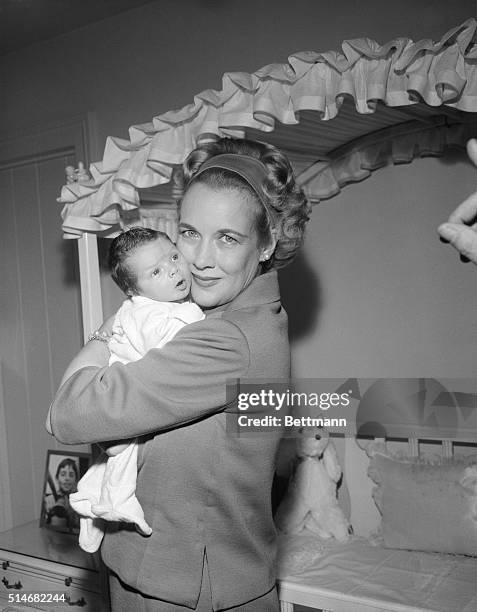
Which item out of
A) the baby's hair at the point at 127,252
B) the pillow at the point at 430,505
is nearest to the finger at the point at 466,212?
the baby's hair at the point at 127,252

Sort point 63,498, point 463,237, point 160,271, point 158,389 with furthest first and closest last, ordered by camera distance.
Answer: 1. point 63,498
2. point 160,271
3. point 158,389
4. point 463,237

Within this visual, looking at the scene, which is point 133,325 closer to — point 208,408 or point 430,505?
point 208,408

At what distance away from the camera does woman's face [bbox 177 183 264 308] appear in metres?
1.37

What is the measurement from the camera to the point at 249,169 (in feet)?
4.59

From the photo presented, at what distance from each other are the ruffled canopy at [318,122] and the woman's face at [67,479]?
1.33 metres

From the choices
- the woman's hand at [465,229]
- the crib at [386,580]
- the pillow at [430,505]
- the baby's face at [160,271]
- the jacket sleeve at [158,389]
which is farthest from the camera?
the pillow at [430,505]

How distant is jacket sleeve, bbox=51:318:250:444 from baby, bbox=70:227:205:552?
0.37ft

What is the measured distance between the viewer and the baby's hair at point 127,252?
148 cm

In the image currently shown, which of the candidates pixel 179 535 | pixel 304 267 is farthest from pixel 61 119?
pixel 179 535

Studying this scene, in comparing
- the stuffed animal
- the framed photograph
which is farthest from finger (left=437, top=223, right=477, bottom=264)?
the framed photograph

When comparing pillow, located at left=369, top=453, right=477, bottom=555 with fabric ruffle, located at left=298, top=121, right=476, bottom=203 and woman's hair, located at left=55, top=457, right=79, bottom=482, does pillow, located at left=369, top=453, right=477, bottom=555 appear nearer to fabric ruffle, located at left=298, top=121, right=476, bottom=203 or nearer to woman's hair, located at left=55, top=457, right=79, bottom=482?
fabric ruffle, located at left=298, top=121, right=476, bottom=203

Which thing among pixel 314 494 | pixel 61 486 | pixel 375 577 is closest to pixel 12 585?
pixel 61 486

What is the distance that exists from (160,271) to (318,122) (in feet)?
2.80

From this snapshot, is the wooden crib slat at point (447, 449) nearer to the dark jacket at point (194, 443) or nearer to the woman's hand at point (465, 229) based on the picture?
the dark jacket at point (194, 443)
